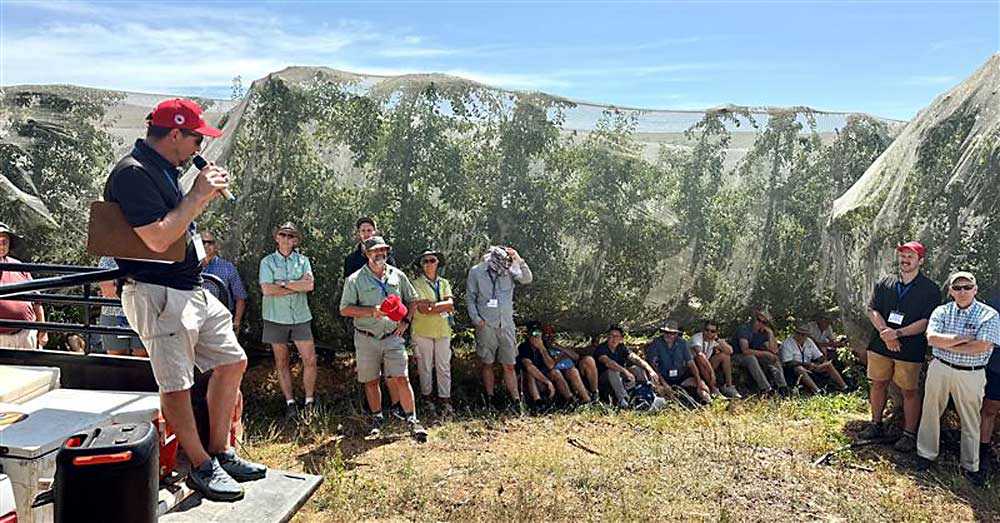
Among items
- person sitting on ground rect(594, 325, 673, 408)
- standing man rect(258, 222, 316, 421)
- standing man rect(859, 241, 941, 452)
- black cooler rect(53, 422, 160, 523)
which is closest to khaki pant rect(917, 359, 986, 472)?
standing man rect(859, 241, 941, 452)

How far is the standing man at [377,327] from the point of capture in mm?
6746

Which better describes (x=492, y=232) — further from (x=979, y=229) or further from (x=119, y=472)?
(x=119, y=472)

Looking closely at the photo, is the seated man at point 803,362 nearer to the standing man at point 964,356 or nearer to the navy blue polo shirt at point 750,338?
the navy blue polo shirt at point 750,338

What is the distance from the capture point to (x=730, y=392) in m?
8.97

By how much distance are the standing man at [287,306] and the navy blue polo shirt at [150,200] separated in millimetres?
4026

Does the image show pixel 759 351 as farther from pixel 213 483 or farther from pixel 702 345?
pixel 213 483

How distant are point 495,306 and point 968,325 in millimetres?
4415

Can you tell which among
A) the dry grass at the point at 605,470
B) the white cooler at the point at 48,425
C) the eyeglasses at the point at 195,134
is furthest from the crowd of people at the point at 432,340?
the dry grass at the point at 605,470

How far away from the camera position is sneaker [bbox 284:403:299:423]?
278 inches

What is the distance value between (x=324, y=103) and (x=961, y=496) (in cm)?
723

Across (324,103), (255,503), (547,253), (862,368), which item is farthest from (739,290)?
(255,503)

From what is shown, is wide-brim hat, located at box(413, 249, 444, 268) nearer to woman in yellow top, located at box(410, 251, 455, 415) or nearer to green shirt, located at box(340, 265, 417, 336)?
woman in yellow top, located at box(410, 251, 455, 415)

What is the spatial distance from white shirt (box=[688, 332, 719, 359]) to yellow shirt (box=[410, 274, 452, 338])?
348 cm

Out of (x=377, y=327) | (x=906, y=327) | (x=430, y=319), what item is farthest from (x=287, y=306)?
(x=906, y=327)
